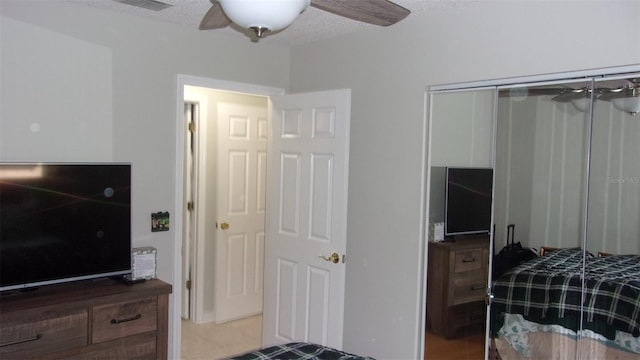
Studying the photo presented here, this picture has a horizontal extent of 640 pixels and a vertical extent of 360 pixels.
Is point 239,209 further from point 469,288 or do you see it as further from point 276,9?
point 276,9

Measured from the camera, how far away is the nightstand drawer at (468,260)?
284 centimetres

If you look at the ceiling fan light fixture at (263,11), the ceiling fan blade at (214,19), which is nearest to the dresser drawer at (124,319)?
the ceiling fan blade at (214,19)

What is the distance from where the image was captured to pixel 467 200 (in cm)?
289

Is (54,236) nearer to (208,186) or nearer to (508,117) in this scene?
(208,186)

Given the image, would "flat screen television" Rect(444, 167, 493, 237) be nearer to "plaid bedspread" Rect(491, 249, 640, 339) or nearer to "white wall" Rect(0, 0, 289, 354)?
"plaid bedspread" Rect(491, 249, 640, 339)

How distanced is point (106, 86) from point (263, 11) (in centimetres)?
184

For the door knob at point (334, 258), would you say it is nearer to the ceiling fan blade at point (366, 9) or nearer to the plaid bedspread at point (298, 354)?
the plaid bedspread at point (298, 354)

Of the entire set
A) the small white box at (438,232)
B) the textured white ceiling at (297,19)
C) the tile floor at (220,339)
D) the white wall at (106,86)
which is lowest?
the tile floor at (220,339)

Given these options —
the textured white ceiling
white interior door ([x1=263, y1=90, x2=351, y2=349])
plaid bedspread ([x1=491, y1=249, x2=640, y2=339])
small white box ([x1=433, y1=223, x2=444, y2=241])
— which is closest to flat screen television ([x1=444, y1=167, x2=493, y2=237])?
small white box ([x1=433, y1=223, x2=444, y2=241])

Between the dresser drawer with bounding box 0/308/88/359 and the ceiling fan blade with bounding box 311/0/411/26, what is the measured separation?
195 centimetres

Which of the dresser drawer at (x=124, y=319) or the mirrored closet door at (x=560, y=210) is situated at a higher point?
the mirrored closet door at (x=560, y=210)

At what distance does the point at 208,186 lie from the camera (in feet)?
15.0

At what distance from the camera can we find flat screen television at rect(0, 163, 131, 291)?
8.57 ft

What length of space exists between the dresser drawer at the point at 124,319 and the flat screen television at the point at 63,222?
25 centimetres
